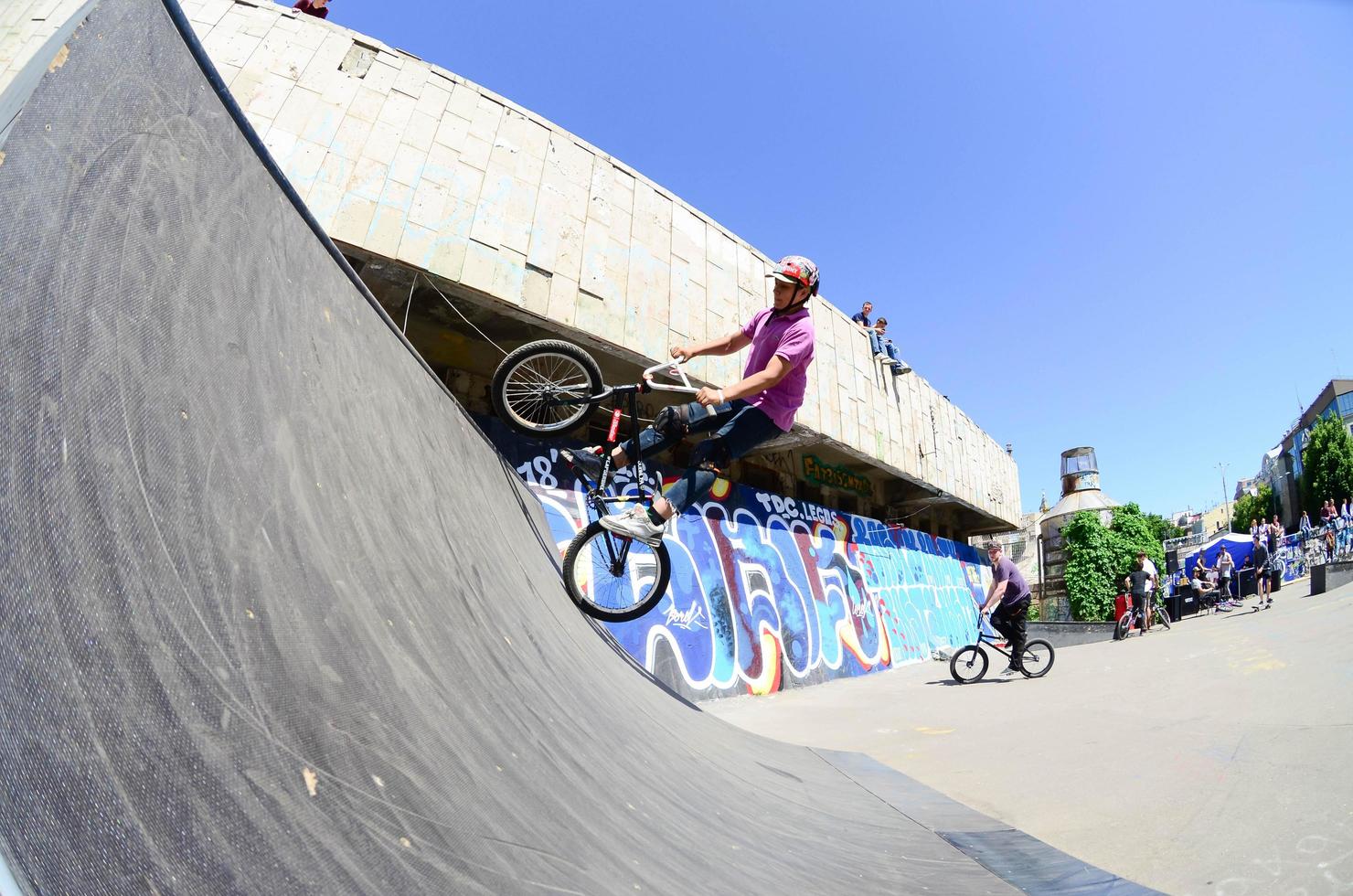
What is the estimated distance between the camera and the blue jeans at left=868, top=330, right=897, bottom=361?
55.5 ft

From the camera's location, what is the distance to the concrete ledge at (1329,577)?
1711cm

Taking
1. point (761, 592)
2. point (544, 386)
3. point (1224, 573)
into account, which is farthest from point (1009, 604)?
point (1224, 573)

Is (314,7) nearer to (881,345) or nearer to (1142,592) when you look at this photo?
(881,345)

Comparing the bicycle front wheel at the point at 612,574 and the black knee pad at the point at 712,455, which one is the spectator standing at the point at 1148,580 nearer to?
the bicycle front wheel at the point at 612,574

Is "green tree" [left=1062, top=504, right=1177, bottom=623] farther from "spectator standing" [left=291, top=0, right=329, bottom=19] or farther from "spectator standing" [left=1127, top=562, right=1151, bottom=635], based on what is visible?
"spectator standing" [left=291, top=0, right=329, bottom=19]

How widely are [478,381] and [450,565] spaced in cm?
909

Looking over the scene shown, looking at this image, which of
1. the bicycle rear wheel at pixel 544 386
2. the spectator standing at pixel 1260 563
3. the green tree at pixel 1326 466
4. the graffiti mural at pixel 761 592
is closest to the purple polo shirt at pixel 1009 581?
the graffiti mural at pixel 761 592

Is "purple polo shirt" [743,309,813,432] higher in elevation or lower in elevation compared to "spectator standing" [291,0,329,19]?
lower

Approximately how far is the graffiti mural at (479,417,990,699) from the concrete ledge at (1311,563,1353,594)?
9.45 m

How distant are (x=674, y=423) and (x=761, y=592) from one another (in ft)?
25.8

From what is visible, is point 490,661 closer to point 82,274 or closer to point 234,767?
point 234,767

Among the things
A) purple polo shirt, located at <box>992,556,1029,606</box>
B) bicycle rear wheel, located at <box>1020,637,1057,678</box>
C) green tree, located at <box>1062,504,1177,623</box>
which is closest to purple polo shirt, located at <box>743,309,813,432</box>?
purple polo shirt, located at <box>992,556,1029,606</box>

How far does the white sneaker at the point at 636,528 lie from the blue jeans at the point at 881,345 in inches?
537

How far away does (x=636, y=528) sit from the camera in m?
4.43
